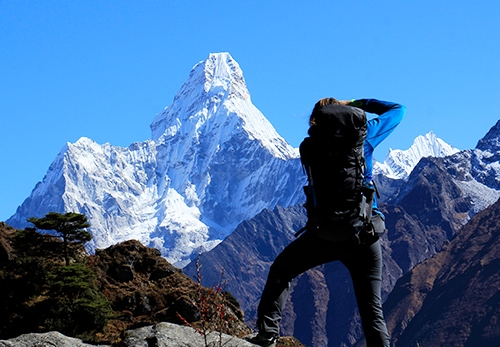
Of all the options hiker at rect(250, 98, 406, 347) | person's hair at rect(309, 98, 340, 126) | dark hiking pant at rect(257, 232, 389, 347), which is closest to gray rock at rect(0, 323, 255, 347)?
dark hiking pant at rect(257, 232, 389, 347)

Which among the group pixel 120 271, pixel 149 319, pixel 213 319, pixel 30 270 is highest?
pixel 120 271

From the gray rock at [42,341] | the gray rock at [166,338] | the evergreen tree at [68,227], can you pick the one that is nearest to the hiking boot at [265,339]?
the gray rock at [166,338]

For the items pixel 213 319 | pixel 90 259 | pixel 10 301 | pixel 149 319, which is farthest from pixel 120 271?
pixel 213 319

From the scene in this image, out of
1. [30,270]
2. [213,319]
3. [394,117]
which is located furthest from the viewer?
[30,270]

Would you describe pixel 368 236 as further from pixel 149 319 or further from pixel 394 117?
pixel 149 319

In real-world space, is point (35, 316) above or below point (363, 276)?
above

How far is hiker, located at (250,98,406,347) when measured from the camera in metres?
7.04

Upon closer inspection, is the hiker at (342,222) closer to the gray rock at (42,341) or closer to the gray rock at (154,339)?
the gray rock at (154,339)

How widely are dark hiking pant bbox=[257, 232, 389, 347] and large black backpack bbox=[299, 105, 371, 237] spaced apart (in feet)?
1.06

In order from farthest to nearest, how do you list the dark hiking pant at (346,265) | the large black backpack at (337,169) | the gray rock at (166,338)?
the gray rock at (166,338) → the dark hiking pant at (346,265) → the large black backpack at (337,169)

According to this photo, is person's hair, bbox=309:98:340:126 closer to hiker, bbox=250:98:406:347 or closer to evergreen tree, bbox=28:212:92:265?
hiker, bbox=250:98:406:347

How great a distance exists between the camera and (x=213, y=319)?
544 centimetres

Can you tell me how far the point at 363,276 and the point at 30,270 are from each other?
19023 mm

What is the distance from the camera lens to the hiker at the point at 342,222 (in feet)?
23.1
